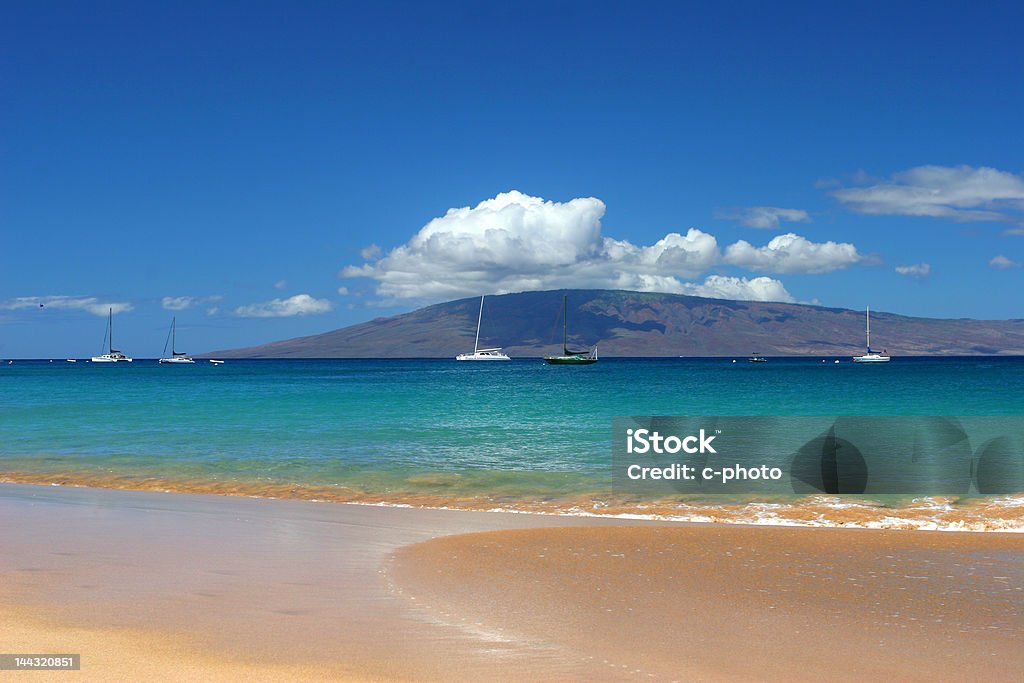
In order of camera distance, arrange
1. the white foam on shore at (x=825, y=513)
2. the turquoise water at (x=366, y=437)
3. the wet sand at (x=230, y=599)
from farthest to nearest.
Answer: the turquoise water at (x=366, y=437) < the white foam on shore at (x=825, y=513) < the wet sand at (x=230, y=599)

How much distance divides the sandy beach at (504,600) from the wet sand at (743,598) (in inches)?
1.3

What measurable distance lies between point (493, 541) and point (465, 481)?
27.7ft

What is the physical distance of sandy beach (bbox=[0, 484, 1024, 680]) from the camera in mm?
6625

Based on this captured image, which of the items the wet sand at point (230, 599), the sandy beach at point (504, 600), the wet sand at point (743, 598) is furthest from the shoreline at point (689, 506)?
the wet sand at point (230, 599)

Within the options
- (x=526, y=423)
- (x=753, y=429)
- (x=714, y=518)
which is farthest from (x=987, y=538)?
(x=526, y=423)

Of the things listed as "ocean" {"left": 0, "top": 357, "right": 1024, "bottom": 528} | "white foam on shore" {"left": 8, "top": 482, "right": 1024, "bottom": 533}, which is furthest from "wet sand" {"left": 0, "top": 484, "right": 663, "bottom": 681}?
"ocean" {"left": 0, "top": 357, "right": 1024, "bottom": 528}

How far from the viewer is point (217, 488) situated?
19438mm

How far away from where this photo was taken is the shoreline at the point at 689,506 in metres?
14.8

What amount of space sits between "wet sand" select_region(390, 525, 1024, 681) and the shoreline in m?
1.62

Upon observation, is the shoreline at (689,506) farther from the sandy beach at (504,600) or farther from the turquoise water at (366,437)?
the sandy beach at (504,600)

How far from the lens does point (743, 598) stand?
29.1ft

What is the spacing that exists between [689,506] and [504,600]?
8563mm

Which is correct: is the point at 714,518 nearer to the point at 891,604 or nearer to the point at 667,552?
the point at 667,552

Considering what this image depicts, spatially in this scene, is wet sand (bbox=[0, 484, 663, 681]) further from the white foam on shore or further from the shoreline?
the shoreline
